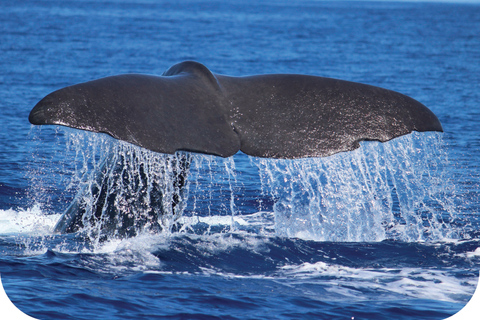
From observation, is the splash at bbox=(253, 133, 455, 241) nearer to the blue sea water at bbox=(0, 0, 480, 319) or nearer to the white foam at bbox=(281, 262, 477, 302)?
the blue sea water at bbox=(0, 0, 480, 319)

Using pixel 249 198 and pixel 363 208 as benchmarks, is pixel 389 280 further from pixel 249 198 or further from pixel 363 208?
pixel 249 198

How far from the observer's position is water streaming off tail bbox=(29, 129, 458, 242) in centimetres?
642

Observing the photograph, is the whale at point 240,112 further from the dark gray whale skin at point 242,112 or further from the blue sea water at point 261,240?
the blue sea water at point 261,240

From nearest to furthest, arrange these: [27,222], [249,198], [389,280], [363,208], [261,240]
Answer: [389,280]
[261,240]
[27,222]
[363,208]
[249,198]

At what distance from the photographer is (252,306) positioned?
19.1ft

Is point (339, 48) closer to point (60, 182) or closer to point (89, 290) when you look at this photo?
point (60, 182)

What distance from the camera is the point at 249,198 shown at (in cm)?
1053

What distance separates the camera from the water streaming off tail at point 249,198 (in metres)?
6.42

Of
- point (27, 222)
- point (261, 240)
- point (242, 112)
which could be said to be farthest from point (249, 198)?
point (242, 112)

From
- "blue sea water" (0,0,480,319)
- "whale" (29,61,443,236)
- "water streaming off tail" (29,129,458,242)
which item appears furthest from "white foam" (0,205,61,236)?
"whale" (29,61,443,236)

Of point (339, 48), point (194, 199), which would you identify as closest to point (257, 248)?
point (194, 199)

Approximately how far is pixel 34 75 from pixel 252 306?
1811 centimetres

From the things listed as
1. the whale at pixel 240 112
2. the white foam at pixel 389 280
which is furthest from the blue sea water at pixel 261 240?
the whale at pixel 240 112

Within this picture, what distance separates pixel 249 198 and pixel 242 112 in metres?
5.00
